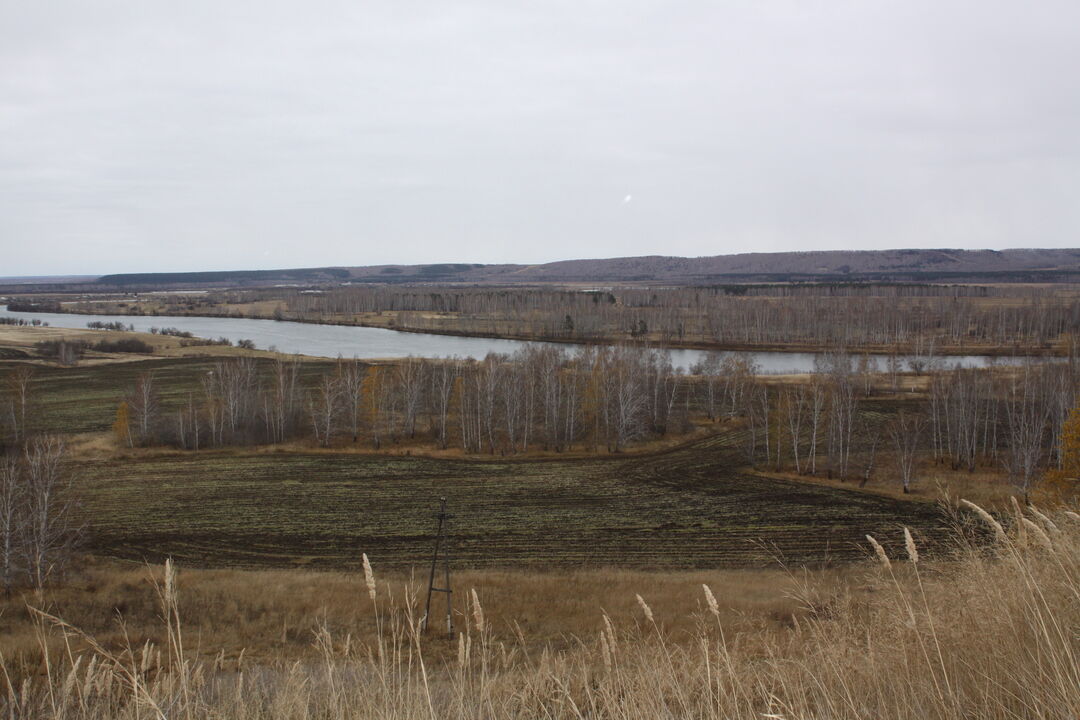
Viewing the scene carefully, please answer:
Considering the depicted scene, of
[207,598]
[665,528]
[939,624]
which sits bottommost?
[665,528]

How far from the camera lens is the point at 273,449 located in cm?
3988

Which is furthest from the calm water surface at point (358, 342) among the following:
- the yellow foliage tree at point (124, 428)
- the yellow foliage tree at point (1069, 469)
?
the yellow foliage tree at point (1069, 469)

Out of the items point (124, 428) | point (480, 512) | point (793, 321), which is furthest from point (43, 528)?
point (793, 321)

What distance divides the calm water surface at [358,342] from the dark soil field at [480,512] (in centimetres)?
3568

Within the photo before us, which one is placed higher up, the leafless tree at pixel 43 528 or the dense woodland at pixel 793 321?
the dense woodland at pixel 793 321

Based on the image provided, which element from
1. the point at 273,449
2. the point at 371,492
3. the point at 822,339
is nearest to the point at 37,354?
the point at 273,449

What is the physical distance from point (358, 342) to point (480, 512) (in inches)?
2772

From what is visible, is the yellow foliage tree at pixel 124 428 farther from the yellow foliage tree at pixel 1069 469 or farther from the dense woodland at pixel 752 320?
the dense woodland at pixel 752 320

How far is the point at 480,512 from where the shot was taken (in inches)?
1096

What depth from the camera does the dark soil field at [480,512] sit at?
22.8 m

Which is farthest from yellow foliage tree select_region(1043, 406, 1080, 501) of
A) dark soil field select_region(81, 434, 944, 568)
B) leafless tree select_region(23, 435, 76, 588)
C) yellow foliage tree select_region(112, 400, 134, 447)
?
yellow foliage tree select_region(112, 400, 134, 447)

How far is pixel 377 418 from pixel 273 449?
717cm

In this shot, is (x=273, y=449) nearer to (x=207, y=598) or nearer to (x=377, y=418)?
(x=377, y=418)

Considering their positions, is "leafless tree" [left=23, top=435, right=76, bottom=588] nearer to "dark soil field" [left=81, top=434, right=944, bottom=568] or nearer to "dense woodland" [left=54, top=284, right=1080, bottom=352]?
"dark soil field" [left=81, top=434, right=944, bottom=568]
